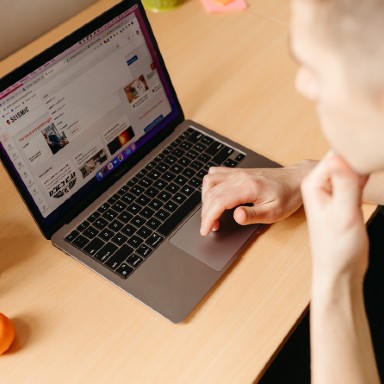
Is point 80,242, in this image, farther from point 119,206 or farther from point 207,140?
point 207,140

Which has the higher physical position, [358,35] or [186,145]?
[358,35]

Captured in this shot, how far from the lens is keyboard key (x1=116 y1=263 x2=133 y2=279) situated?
857 mm

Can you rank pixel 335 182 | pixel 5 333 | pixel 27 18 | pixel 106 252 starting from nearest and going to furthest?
pixel 335 182 → pixel 5 333 → pixel 106 252 → pixel 27 18

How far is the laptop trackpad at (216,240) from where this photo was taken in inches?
34.3

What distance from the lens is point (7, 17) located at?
124 cm

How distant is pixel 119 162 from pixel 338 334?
49cm

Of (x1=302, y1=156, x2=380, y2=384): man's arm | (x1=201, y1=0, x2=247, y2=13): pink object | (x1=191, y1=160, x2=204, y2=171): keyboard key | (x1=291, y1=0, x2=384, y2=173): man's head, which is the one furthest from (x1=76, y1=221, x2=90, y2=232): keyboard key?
(x1=201, y1=0, x2=247, y2=13): pink object

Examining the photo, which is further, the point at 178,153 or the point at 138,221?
the point at 178,153

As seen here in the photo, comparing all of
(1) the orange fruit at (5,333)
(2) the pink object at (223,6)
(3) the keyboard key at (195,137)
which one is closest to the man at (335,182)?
(3) the keyboard key at (195,137)

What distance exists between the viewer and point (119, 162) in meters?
0.99

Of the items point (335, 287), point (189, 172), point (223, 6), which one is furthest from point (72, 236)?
point (223, 6)

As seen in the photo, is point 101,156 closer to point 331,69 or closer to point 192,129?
point 192,129

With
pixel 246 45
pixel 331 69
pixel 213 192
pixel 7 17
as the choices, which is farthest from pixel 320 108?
pixel 7 17

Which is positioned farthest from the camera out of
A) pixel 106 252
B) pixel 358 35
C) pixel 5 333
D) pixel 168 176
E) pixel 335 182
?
pixel 168 176
